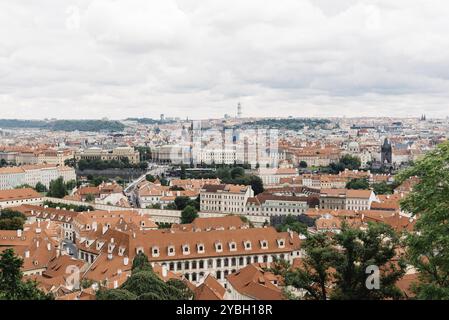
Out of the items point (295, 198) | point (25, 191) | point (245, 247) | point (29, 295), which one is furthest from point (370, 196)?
point (29, 295)

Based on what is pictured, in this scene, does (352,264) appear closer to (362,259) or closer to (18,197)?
(362,259)

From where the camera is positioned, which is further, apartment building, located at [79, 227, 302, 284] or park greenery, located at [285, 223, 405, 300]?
apartment building, located at [79, 227, 302, 284]

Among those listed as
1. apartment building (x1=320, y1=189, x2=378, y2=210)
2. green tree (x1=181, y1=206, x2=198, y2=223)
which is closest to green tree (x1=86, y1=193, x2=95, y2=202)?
green tree (x1=181, y1=206, x2=198, y2=223)

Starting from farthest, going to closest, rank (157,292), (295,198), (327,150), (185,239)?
(327,150) → (295,198) → (185,239) → (157,292)

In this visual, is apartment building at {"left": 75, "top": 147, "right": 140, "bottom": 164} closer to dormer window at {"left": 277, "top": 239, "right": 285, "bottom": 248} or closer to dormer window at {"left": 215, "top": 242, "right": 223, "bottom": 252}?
dormer window at {"left": 277, "top": 239, "right": 285, "bottom": 248}
